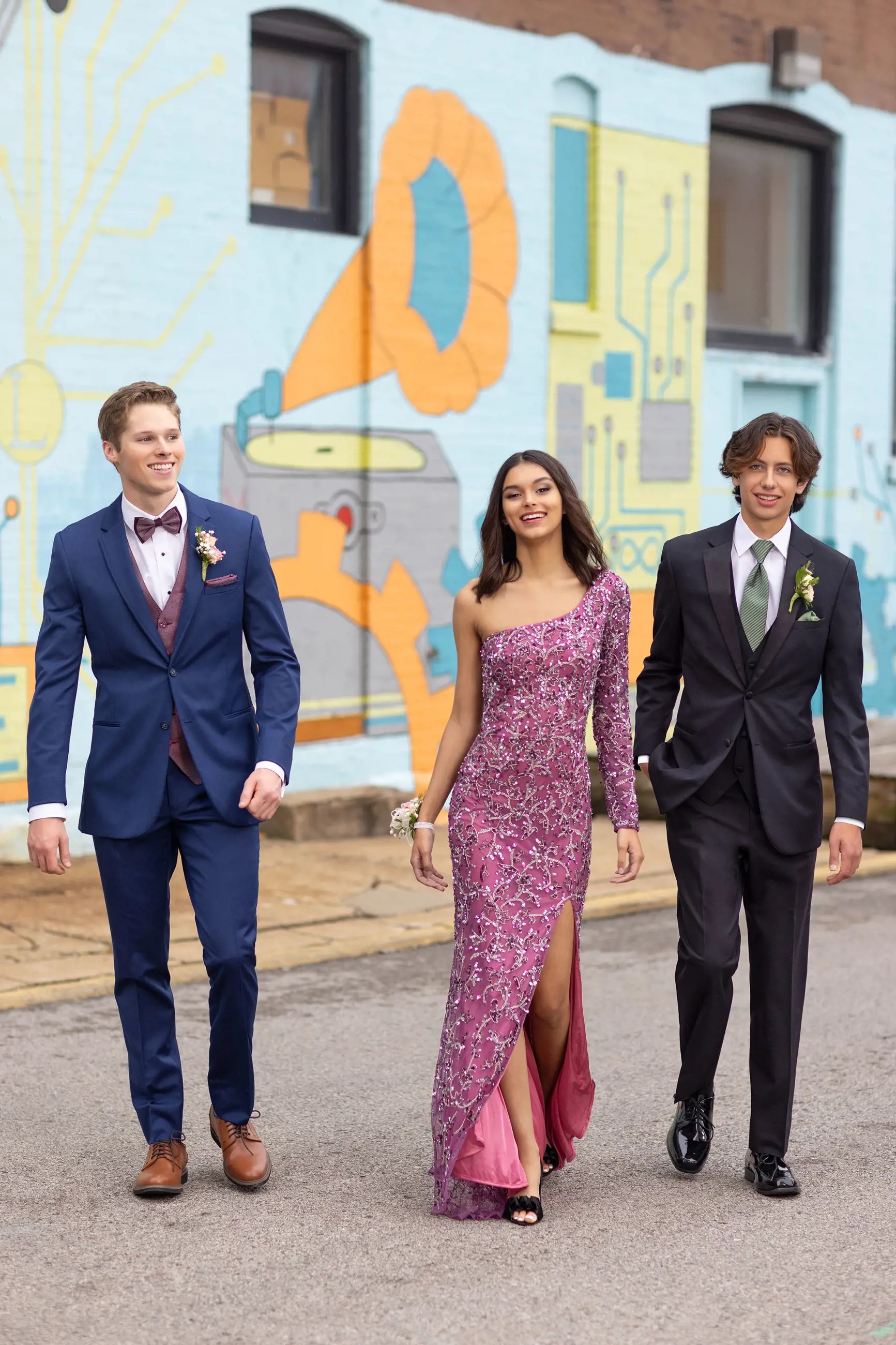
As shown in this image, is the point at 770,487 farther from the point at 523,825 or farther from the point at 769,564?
the point at 523,825

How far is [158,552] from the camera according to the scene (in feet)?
16.3

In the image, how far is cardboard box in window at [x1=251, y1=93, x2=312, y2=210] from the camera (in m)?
10.7

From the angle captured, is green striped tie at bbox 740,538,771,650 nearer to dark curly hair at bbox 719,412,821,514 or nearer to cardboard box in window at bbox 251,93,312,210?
dark curly hair at bbox 719,412,821,514

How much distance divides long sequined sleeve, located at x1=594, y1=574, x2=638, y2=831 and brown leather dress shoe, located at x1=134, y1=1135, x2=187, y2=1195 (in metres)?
1.44

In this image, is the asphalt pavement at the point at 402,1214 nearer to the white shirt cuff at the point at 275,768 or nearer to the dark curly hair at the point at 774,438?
the white shirt cuff at the point at 275,768

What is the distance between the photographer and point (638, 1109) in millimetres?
5785

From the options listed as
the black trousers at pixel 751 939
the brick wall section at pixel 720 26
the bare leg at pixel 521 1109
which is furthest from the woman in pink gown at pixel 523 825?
the brick wall section at pixel 720 26

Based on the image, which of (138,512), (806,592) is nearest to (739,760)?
(806,592)

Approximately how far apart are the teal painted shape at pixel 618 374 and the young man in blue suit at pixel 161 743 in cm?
777

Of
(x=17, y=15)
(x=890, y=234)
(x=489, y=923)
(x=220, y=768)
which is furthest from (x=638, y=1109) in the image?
(x=890, y=234)

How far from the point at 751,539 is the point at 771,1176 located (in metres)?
1.69

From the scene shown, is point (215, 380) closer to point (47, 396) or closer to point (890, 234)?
point (47, 396)

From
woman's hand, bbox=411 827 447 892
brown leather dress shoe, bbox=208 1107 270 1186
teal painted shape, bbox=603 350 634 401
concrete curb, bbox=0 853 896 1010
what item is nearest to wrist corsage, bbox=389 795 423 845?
woman's hand, bbox=411 827 447 892

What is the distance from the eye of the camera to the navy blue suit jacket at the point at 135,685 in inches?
192
